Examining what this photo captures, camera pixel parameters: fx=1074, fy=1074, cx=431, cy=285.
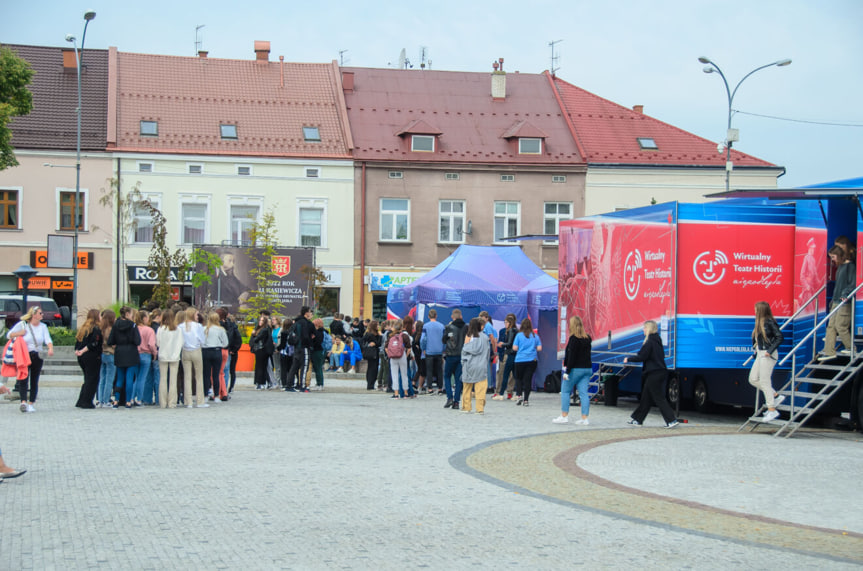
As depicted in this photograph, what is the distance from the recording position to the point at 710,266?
58.3 ft

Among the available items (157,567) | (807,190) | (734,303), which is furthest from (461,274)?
(157,567)

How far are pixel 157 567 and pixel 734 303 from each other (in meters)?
13.2

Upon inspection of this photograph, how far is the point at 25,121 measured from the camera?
4156 centimetres

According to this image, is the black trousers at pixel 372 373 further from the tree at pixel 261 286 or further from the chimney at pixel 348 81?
the chimney at pixel 348 81

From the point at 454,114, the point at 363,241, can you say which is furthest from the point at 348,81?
the point at 363,241

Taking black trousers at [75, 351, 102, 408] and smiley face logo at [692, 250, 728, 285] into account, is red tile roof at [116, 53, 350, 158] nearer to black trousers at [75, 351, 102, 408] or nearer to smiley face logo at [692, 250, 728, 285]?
black trousers at [75, 351, 102, 408]

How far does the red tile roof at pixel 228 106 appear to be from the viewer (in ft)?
139

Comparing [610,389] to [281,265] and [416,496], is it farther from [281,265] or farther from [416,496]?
[281,265]

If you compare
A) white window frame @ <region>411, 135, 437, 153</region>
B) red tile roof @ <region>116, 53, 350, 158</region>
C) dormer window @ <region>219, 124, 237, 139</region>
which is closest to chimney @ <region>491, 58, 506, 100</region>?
white window frame @ <region>411, 135, 437, 153</region>

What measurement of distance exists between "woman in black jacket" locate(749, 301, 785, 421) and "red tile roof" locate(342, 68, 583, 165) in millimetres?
27642

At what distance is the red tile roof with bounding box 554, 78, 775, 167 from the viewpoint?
4466 cm

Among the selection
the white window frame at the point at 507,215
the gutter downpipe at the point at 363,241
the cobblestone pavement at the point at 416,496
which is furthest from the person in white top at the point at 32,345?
the white window frame at the point at 507,215

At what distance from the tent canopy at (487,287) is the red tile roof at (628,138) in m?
16.8

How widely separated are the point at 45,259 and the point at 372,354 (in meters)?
20.4
